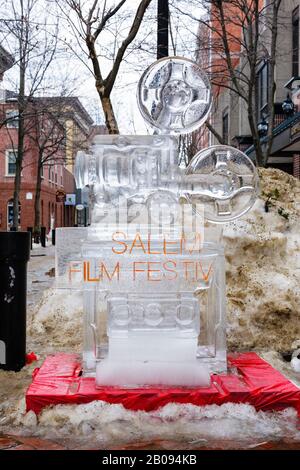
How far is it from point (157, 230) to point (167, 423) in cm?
132

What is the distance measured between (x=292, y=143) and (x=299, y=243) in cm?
1284

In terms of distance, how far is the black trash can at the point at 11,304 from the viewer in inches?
153

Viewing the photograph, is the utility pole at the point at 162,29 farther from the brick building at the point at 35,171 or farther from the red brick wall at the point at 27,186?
the red brick wall at the point at 27,186

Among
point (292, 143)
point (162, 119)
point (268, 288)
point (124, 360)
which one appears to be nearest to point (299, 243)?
point (268, 288)

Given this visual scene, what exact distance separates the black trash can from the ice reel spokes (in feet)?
4.90

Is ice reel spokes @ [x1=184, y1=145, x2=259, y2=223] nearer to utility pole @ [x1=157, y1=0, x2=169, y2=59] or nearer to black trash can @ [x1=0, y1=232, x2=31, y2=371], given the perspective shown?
black trash can @ [x1=0, y1=232, x2=31, y2=371]

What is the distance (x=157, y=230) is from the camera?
3.51m

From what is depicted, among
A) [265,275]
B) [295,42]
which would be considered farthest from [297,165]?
[265,275]

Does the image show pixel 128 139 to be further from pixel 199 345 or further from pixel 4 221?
pixel 4 221

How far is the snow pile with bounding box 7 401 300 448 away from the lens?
2703 millimetres

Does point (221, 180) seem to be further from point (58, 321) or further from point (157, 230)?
point (58, 321)

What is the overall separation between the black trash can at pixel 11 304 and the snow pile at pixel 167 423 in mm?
988

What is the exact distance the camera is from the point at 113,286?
336 cm

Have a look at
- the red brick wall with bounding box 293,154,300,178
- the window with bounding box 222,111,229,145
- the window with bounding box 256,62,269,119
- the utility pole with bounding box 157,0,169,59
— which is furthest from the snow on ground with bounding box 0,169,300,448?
the window with bounding box 222,111,229,145
